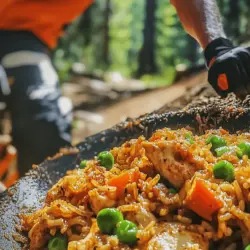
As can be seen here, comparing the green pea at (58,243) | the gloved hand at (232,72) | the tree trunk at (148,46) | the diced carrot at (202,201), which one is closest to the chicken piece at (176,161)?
the diced carrot at (202,201)

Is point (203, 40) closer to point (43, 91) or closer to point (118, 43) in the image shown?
point (43, 91)

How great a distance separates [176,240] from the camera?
196cm

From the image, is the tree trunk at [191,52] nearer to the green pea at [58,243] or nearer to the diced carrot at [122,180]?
the diced carrot at [122,180]

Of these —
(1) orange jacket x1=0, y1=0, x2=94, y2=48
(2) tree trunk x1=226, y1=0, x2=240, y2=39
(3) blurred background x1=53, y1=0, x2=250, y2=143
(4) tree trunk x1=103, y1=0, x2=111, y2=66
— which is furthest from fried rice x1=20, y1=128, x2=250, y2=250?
(4) tree trunk x1=103, y1=0, x2=111, y2=66

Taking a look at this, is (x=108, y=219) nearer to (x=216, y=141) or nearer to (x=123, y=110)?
(x=216, y=141)

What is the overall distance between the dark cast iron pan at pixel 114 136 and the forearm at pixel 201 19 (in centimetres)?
50

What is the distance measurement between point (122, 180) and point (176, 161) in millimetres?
299

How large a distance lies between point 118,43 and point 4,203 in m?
17.7

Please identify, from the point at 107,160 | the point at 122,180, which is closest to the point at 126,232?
the point at 122,180

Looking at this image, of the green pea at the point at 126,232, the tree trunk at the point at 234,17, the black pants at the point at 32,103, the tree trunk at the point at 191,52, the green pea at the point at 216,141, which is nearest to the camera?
the green pea at the point at 126,232

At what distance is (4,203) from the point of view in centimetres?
258

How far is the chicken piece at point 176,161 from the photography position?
7.36 ft

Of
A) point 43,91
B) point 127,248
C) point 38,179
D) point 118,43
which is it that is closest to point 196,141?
point 127,248

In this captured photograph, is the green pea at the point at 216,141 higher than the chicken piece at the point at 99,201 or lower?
higher
